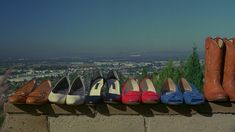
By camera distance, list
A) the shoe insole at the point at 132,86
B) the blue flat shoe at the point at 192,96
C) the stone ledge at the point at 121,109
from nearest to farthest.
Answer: the blue flat shoe at the point at 192,96 → the stone ledge at the point at 121,109 → the shoe insole at the point at 132,86

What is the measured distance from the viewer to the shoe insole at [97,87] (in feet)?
9.61

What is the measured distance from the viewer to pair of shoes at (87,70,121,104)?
284cm

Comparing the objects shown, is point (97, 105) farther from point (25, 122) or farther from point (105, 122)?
point (25, 122)

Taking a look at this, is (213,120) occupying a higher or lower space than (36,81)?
lower

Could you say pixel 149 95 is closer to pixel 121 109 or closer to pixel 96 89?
pixel 121 109

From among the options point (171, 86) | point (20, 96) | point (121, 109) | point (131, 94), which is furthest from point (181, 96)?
point (20, 96)

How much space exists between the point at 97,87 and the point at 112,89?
0.13 meters

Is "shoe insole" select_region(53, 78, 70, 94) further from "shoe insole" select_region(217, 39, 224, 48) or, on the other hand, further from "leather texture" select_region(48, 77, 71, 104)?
"shoe insole" select_region(217, 39, 224, 48)

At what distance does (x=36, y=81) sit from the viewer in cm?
325

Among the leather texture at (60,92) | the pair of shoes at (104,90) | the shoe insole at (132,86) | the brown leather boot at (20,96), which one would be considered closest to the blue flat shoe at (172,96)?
the shoe insole at (132,86)

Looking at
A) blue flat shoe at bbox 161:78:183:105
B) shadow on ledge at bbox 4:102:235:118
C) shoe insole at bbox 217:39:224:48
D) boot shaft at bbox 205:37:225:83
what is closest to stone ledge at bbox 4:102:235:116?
shadow on ledge at bbox 4:102:235:118

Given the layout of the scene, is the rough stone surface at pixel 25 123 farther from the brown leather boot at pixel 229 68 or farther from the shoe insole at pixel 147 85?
the brown leather boot at pixel 229 68

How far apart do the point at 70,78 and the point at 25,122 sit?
57 cm

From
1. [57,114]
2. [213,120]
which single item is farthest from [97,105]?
[213,120]
